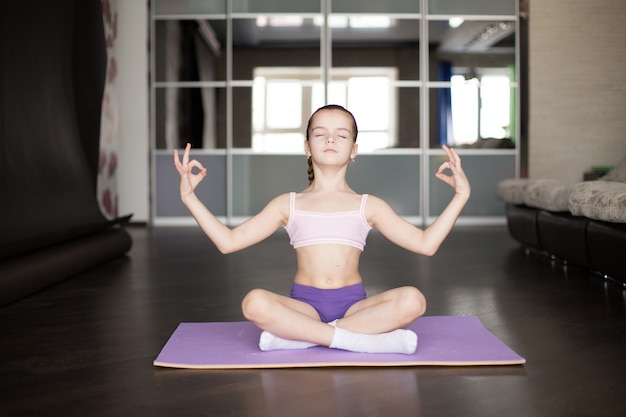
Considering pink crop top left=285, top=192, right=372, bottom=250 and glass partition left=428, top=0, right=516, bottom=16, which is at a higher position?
glass partition left=428, top=0, right=516, bottom=16

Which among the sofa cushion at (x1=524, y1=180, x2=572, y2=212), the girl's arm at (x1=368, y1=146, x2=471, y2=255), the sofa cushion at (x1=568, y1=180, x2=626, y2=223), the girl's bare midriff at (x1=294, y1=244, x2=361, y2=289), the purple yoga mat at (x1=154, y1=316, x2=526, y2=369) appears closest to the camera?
the purple yoga mat at (x1=154, y1=316, x2=526, y2=369)

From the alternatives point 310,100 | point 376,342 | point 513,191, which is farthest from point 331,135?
point 310,100

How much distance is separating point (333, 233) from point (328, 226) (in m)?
0.03

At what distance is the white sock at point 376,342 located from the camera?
204 cm

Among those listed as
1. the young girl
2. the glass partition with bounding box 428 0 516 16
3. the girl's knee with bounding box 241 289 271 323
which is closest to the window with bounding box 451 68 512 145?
the glass partition with bounding box 428 0 516 16

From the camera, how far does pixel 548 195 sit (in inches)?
158

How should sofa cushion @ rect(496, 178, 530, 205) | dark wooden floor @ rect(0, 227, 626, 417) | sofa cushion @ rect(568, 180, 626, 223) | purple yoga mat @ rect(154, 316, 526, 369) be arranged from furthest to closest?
sofa cushion @ rect(496, 178, 530, 205) → sofa cushion @ rect(568, 180, 626, 223) → purple yoga mat @ rect(154, 316, 526, 369) → dark wooden floor @ rect(0, 227, 626, 417)

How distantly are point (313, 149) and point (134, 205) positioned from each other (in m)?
5.17

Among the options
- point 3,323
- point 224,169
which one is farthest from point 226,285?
point 224,169

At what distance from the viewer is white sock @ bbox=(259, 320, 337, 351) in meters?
2.08

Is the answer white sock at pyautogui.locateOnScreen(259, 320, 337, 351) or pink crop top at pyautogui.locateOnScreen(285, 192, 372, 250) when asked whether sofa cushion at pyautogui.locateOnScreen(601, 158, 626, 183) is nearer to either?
pink crop top at pyautogui.locateOnScreen(285, 192, 372, 250)

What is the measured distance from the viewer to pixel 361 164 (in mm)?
7199

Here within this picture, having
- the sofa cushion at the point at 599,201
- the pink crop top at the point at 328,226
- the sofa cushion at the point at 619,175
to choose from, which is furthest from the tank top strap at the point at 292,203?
the sofa cushion at the point at 619,175

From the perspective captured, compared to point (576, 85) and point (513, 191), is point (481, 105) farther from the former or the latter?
point (513, 191)
